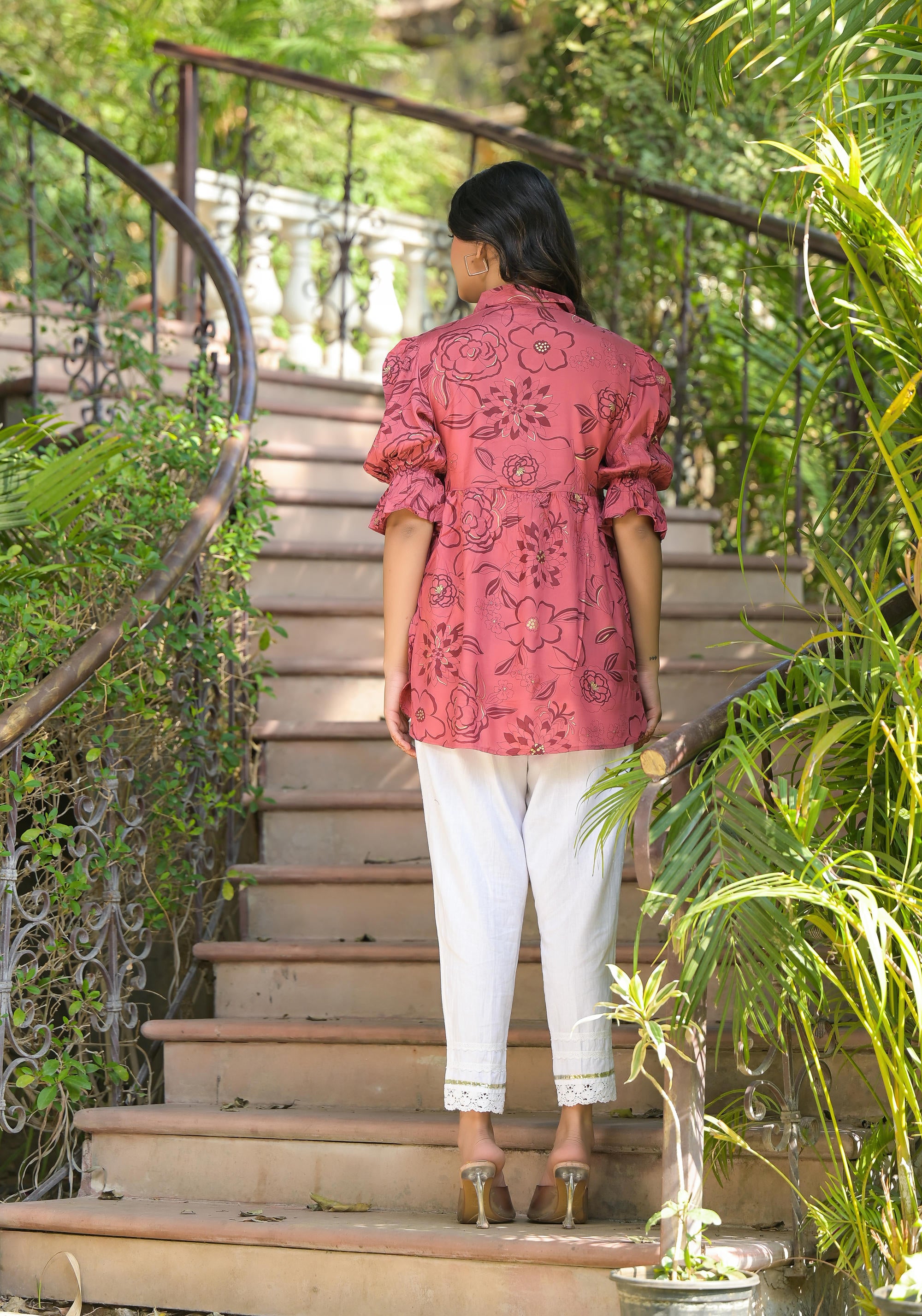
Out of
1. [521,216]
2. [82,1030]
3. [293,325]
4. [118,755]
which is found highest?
[293,325]

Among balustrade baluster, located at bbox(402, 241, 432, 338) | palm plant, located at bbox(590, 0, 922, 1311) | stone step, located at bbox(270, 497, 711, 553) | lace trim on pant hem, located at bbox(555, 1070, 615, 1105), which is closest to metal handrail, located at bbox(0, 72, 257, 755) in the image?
stone step, located at bbox(270, 497, 711, 553)

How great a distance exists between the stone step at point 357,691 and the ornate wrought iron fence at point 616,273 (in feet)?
3.49

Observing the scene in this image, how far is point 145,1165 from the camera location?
280cm

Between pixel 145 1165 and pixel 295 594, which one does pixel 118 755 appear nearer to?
pixel 145 1165

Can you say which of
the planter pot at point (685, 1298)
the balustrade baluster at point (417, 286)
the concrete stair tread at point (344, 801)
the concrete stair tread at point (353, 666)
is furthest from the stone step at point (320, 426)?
the planter pot at point (685, 1298)

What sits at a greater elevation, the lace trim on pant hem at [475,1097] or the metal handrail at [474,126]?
the metal handrail at [474,126]

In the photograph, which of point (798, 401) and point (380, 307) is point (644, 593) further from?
point (380, 307)

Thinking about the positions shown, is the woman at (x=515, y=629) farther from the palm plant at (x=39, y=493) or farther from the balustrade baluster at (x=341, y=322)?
the balustrade baluster at (x=341, y=322)

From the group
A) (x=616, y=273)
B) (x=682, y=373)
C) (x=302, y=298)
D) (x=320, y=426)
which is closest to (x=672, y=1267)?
(x=682, y=373)

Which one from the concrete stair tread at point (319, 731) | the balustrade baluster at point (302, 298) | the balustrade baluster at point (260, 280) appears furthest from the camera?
the balustrade baluster at point (302, 298)

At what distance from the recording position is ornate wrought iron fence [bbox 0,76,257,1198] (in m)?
2.77

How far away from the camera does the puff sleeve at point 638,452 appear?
2.37 m

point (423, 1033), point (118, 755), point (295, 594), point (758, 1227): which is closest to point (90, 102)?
point (295, 594)

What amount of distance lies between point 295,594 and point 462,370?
76.7 inches
